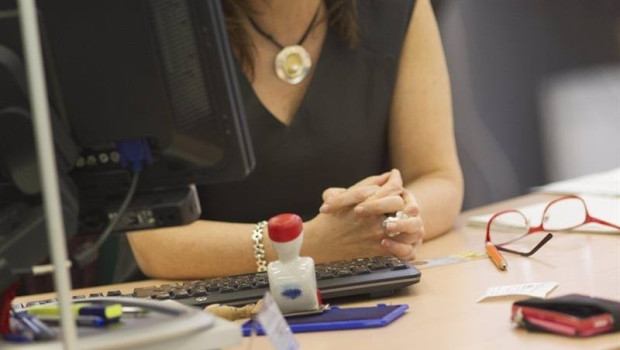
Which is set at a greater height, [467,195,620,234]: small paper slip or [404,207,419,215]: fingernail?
[404,207,419,215]: fingernail

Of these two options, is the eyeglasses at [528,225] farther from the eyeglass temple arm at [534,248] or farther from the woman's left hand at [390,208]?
the woman's left hand at [390,208]

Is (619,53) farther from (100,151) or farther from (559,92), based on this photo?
(100,151)

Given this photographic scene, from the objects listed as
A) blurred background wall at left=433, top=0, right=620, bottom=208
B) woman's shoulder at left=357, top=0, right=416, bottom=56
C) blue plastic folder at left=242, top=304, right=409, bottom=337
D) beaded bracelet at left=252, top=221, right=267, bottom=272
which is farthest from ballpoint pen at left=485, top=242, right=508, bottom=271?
blurred background wall at left=433, top=0, right=620, bottom=208

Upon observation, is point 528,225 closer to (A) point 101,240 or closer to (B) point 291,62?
(B) point 291,62

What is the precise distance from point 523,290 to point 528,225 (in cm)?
49

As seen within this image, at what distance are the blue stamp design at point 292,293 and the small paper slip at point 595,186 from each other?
0.95 meters

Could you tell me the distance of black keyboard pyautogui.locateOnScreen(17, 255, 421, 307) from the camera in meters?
1.35

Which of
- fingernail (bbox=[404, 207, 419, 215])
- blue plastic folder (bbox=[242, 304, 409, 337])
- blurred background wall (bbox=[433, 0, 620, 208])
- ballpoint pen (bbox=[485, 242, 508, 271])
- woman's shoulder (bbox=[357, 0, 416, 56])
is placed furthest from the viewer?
blurred background wall (bbox=[433, 0, 620, 208])

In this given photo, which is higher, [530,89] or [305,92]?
[305,92]

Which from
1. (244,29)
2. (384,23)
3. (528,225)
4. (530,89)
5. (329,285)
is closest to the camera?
(329,285)

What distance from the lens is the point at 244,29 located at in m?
2.00

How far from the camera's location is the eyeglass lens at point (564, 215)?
176cm

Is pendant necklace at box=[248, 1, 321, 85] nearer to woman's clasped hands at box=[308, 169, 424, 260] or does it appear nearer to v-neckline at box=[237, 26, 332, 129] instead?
v-neckline at box=[237, 26, 332, 129]

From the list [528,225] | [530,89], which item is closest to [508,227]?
[528,225]
